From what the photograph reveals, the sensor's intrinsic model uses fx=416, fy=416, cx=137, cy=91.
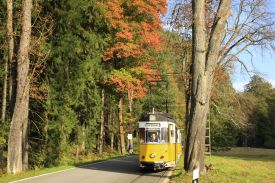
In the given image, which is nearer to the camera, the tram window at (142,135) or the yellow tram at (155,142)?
the yellow tram at (155,142)

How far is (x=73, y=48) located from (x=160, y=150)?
9.02 metres

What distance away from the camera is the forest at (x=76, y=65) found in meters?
21.2

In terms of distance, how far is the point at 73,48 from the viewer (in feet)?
85.7

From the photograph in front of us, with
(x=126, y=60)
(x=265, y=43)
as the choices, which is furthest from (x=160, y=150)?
(x=126, y=60)

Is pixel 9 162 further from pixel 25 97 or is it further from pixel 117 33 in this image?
pixel 117 33

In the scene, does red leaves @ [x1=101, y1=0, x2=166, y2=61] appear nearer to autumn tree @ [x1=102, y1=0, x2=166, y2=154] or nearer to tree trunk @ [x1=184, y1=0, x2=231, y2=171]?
autumn tree @ [x1=102, y1=0, x2=166, y2=154]

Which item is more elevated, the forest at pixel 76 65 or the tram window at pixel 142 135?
the forest at pixel 76 65

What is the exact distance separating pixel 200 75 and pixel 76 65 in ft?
38.6

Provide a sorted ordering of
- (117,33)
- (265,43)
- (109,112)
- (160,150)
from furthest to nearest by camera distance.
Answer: (109,112)
(117,33)
(265,43)
(160,150)

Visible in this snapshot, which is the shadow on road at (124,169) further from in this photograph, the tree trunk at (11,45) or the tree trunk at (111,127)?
the tree trunk at (111,127)

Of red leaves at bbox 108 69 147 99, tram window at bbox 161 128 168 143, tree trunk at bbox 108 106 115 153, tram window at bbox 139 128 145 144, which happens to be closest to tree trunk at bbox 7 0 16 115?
tram window at bbox 139 128 145 144

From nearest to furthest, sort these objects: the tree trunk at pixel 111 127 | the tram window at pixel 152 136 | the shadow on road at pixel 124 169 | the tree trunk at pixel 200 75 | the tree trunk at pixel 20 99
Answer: the tree trunk at pixel 200 75 → the tree trunk at pixel 20 99 → the shadow on road at pixel 124 169 → the tram window at pixel 152 136 → the tree trunk at pixel 111 127

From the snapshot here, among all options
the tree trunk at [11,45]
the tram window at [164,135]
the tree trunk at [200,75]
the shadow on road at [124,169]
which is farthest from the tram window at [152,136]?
the tree trunk at [11,45]

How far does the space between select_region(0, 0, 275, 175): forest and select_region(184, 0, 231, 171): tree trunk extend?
1401 mm
